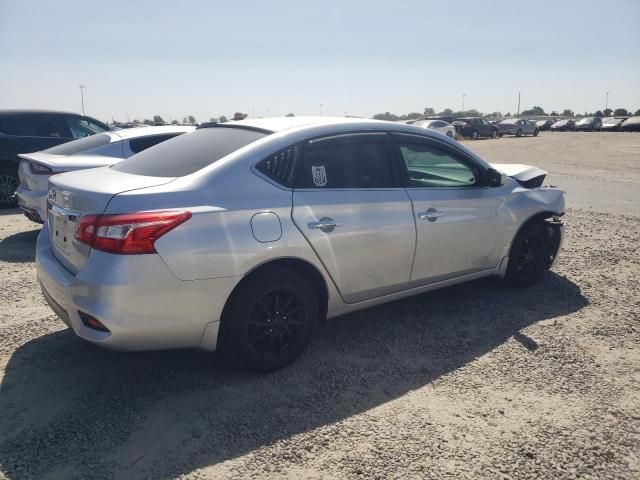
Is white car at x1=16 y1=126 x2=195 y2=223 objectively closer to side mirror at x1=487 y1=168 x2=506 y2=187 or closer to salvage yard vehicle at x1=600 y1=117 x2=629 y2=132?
side mirror at x1=487 y1=168 x2=506 y2=187

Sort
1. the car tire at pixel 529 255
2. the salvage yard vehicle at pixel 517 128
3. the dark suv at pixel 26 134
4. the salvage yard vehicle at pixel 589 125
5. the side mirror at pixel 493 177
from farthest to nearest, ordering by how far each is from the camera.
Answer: the salvage yard vehicle at pixel 589 125 < the salvage yard vehicle at pixel 517 128 < the dark suv at pixel 26 134 < the car tire at pixel 529 255 < the side mirror at pixel 493 177

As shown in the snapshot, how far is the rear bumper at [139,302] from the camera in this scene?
268 centimetres

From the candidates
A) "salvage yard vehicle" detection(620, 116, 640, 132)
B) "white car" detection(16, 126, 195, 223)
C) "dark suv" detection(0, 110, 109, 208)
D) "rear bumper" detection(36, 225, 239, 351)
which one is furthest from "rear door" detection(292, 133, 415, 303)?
"salvage yard vehicle" detection(620, 116, 640, 132)

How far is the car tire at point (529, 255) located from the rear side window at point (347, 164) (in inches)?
65.9

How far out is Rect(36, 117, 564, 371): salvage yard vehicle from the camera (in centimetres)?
274

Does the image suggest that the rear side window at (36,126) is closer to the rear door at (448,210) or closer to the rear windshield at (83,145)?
the rear windshield at (83,145)

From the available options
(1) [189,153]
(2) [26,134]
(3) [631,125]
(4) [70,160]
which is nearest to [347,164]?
(1) [189,153]

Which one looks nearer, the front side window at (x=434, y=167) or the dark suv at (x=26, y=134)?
the front side window at (x=434, y=167)

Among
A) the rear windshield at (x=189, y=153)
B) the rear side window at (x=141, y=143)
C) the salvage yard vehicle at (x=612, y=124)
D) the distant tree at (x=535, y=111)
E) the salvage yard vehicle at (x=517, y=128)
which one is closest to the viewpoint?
the rear windshield at (x=189, y=153)

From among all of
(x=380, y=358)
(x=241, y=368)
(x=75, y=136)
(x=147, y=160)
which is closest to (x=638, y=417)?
(x=380, y=358)

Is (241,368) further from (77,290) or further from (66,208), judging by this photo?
(66,208)

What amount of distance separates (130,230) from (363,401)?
1663 mm

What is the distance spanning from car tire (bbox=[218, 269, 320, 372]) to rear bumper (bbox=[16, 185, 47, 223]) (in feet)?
12.9

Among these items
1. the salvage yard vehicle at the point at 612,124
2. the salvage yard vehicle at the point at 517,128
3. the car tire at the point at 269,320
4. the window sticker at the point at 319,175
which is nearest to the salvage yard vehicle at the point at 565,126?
the salvage yard vehicle at the point at 612,124
